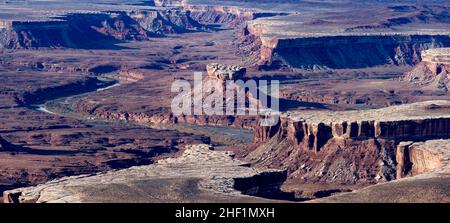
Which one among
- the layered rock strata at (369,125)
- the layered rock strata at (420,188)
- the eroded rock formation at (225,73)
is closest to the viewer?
the layered rock strata at (420,188)

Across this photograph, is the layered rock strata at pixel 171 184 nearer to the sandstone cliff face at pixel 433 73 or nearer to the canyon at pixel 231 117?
the canyon at pixel 231 117

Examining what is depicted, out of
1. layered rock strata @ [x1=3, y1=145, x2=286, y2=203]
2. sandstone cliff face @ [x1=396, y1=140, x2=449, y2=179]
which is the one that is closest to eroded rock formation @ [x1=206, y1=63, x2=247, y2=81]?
sandstone cliff face @ [x1=396, y1=140, x2=449, y2=179]

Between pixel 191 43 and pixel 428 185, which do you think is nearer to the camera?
pixel 428 185

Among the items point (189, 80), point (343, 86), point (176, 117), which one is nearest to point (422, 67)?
point (343, 86)

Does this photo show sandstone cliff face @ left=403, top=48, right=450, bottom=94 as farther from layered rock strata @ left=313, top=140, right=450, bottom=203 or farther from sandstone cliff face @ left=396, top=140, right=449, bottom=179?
layered rock strata @ left=313, top=140, right=450, bottom=203

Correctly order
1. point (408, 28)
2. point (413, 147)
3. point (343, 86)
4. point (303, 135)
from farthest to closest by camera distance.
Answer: point (408, 28) < point (343, 86) < point (303, 135) < point (413, 147)

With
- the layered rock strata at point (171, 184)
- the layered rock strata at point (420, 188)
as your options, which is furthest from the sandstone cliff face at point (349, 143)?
the layered rock strata at point (171, 184)

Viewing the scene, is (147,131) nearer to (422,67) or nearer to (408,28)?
(422,67)
